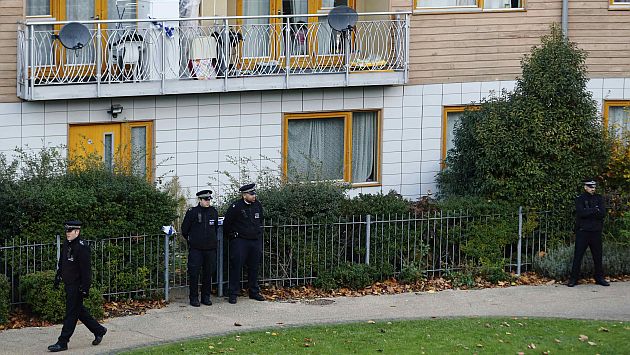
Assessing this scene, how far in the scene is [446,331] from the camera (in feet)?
52.6

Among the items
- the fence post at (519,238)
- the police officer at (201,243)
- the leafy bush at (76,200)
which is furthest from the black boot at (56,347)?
the fence post at (519,238)

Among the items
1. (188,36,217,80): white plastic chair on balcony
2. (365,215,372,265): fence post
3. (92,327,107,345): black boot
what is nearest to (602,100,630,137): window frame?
(365,215,372,265): fence post

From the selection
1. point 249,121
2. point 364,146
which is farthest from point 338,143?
point 249,121

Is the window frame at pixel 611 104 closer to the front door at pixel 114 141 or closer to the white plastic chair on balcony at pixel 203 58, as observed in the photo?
the white plastic chair on balcony at pixel 203 58

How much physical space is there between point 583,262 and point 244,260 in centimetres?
565

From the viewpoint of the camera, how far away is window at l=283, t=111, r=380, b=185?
73.5ft

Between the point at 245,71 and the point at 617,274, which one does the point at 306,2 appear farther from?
the point at 617,274

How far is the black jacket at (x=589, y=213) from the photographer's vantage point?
755 inches

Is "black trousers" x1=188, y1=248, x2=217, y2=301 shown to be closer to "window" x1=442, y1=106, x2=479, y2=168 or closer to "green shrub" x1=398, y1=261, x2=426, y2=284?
"green shrub" x1=398, y1=261, x2=426, y2=284

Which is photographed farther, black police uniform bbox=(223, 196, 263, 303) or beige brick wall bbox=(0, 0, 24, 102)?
beige brick wall bbox=(0, 0, 24, 102)

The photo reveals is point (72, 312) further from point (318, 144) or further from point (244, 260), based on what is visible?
point (318, 144)

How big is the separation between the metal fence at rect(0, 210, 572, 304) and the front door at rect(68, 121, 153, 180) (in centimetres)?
197

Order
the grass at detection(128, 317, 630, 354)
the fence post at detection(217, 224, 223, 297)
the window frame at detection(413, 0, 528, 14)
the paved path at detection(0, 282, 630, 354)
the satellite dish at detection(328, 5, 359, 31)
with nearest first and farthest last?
the grass at detection(128, 317, 630, 354) → the paved path at detection(0, 282, 630, 354) → the fence post at detection(217, 224, 223, 297) → the satellite dish at detection(328, 5, 359, 31) → the window frame at detection(413, 0, 528, 14)

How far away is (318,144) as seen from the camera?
22641mm
